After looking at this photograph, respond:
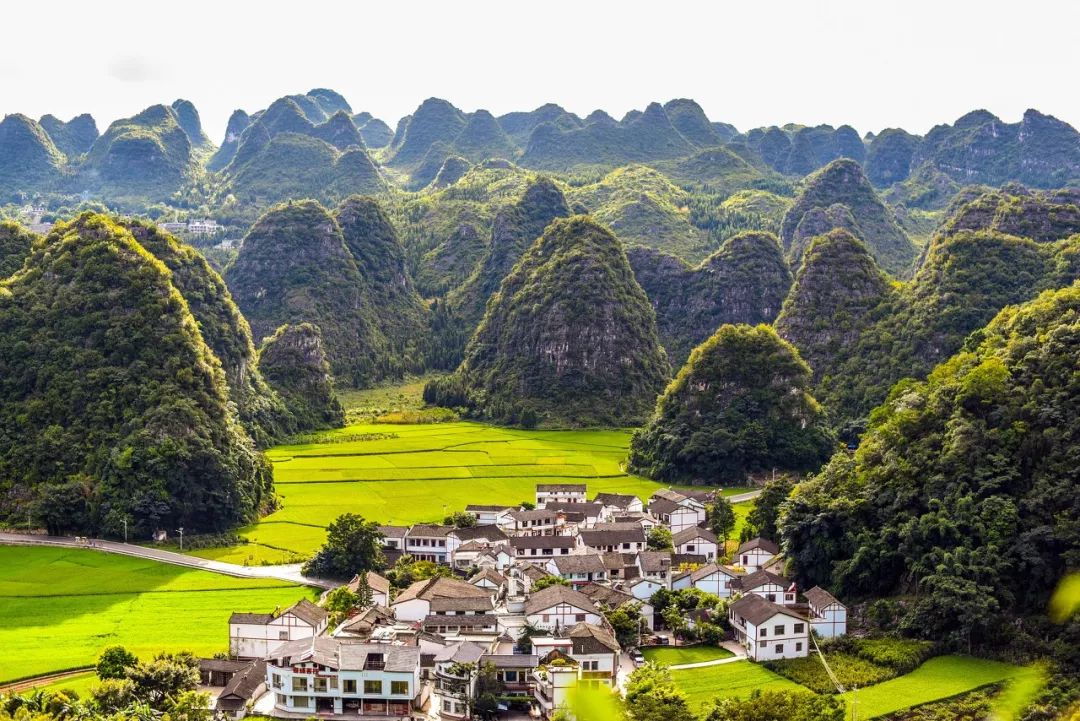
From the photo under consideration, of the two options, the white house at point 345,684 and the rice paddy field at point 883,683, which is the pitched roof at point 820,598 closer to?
the rice paddy field at point 883,683

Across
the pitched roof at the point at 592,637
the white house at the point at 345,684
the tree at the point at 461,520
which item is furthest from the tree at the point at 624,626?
the tree at the point at 461,520

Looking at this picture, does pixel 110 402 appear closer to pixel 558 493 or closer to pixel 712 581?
pixel 558 493

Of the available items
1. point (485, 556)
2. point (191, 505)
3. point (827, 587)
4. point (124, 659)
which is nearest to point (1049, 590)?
point (827, 587)

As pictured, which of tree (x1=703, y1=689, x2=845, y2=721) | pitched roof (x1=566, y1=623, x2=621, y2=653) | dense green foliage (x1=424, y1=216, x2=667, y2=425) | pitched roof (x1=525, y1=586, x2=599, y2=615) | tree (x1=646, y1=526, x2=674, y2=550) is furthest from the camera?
dense green foliage (x1=424, y1=216, x2=667, y2=425)

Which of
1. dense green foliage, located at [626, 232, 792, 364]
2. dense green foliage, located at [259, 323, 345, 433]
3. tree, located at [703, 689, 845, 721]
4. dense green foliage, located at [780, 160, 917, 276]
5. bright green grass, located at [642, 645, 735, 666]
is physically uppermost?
dense green foliage, located at [780, 160, 917, 276]

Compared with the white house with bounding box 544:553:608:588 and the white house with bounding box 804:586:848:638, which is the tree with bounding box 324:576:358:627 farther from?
the white house with bounding box 804:586:848:638

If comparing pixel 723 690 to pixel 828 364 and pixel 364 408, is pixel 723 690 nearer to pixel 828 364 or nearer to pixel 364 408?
pixel 828 364

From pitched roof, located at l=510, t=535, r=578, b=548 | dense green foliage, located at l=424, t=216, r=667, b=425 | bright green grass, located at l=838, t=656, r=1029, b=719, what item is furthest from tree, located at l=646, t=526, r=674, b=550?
dense green foliage, located at l=424, t=216, r=667, b=425
